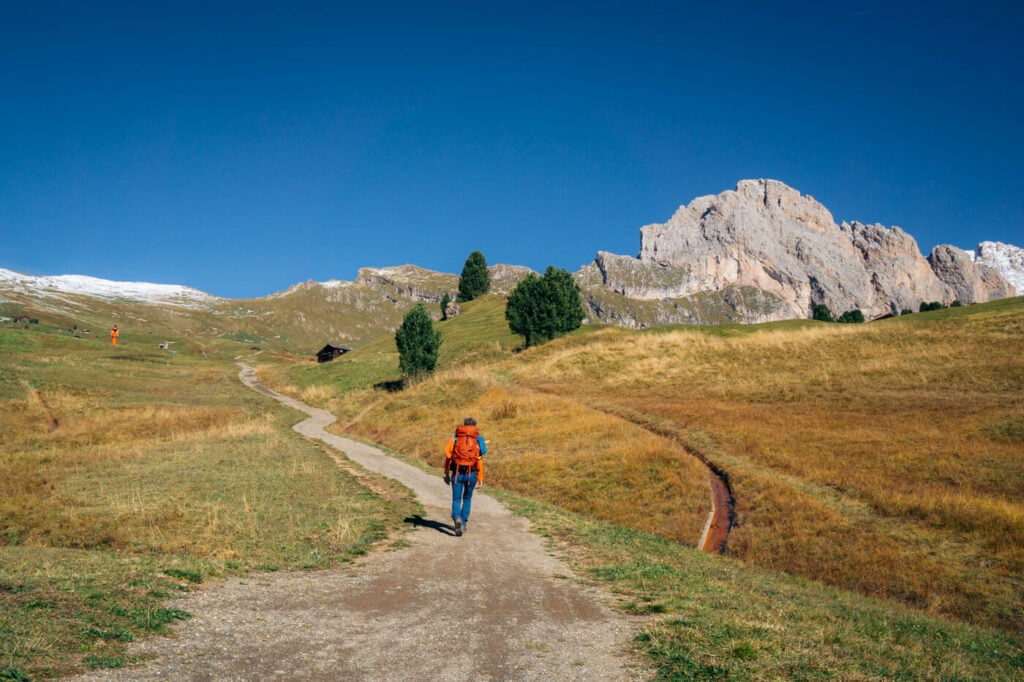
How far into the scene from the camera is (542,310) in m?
86.2

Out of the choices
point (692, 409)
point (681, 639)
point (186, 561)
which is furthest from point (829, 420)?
point (186, 561)

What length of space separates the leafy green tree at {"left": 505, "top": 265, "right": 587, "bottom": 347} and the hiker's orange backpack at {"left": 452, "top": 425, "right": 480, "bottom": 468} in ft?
226

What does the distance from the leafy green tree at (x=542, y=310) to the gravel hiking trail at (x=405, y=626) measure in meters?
71.5

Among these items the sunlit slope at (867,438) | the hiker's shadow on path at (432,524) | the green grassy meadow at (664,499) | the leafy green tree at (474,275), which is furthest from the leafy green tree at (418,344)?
the leafy green tree at (474,275)

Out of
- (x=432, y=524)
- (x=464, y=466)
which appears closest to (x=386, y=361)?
(x=432, y=524)

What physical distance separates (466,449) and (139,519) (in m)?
8.93

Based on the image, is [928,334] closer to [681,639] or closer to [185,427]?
[681,639]

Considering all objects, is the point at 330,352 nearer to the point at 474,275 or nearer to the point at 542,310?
the point at 474,275

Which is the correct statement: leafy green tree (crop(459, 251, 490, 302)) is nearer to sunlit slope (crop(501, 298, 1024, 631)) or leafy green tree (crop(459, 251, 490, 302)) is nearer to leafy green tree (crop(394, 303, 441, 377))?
leafy green tree (crop(394, 303, 441, 377))

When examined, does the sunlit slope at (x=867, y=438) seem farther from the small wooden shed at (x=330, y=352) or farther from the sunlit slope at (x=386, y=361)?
the small wooden shed at (x=330, y=352)

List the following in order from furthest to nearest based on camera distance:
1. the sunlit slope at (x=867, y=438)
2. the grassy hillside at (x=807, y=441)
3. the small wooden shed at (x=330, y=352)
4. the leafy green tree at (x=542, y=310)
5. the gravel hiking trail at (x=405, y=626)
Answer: the small wooden shed at (x=330, y=352) < the leafy green tree at (x=542, y=310) < the grassy hillside at (x=807, y=441) < the sunlit slope at (x=867, y=438) < the gravel hiking trail at (x=405, y=626)

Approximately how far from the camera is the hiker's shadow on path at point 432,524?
56.5 ft

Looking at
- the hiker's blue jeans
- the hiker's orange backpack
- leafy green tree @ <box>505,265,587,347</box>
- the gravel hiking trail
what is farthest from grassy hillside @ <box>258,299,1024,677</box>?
leafy green tree @ <box>505,265,587,347</box>

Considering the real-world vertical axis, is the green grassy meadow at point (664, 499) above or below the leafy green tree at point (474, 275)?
below
